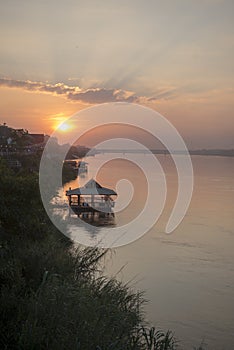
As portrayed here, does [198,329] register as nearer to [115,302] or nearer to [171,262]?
[115,302]

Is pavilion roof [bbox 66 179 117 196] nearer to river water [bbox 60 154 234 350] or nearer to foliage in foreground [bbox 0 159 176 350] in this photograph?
river water [bbox 60 154 234 350]

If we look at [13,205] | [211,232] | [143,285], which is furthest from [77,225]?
[13,205]

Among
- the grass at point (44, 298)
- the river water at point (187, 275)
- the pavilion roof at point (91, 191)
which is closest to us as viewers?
the grass at point (44, 298)

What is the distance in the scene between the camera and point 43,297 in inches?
435

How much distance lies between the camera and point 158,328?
1728cm

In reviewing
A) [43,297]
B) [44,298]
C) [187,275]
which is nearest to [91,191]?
[187,275]

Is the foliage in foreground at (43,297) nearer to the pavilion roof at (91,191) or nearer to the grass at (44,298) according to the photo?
the grass at (44,298)

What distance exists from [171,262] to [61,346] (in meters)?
17.7

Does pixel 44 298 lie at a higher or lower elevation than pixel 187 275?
lower

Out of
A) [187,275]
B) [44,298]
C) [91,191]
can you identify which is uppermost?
[91,191]

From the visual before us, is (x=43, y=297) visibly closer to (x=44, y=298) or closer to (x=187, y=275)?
(x=44, y=298)

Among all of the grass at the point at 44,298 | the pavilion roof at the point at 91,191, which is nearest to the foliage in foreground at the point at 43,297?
the grass at the point at 44,298

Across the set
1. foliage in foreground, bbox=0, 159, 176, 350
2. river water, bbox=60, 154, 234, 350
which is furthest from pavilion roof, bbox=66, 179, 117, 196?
foliage in foreground, bbox=0, 159, 176, 350

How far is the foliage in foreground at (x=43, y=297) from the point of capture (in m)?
9.91
